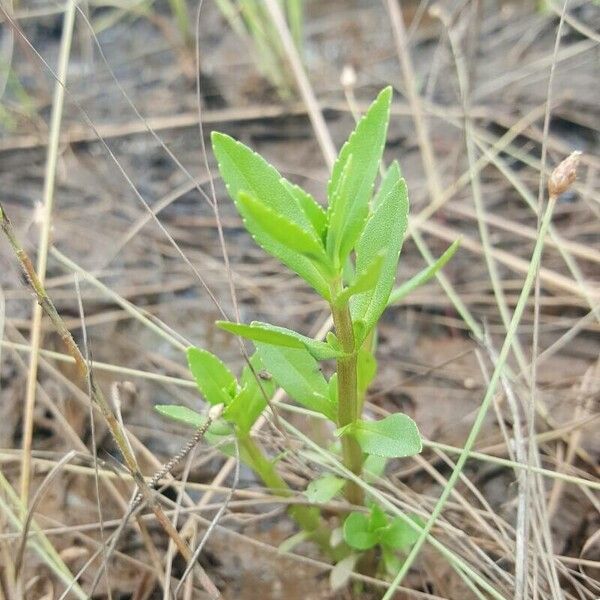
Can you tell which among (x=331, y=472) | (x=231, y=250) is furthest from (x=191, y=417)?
(x=231, y=250)

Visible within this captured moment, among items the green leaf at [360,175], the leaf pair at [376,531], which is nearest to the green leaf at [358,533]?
the leaf pair at [376,531]

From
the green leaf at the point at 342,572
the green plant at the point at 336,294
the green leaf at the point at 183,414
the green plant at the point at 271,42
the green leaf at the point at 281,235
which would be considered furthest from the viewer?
the green plant at the point at 271,42

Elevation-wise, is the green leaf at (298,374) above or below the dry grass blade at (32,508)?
above

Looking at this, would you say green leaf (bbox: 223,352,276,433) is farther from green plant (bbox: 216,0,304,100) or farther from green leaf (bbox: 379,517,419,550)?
green plant (bbox: 216,0,304,100)

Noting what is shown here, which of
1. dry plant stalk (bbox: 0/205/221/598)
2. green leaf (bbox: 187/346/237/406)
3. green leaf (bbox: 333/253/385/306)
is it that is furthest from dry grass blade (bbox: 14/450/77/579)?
green leaf (bbox: 333/253/385/306)

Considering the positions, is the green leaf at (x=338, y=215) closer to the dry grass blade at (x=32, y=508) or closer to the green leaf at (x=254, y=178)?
the green leaf at (x=254, y=178)

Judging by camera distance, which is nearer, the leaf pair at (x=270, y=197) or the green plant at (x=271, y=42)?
the leaf pair at (x=270, y=197)
